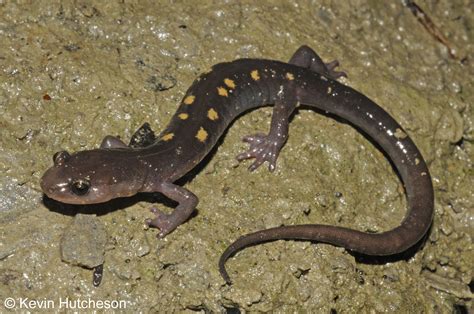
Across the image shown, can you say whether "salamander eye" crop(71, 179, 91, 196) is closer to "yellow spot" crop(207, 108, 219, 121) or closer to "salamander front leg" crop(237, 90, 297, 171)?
"yellow spot" crop(207, 108, 219, 121)

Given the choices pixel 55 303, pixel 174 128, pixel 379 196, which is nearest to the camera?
pixel 55 303

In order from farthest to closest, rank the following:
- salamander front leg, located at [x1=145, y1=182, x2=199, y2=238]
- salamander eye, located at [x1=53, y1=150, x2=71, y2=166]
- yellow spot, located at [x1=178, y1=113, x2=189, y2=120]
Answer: yellow spot, located at [x1=178, y1=113, x2=189, y2=120]
salamander front leg, located at [x1=145, y1=182, x2=199, y2=238]
salamander eye, located at [x1=53, y1=150, x2=71, y2=166]

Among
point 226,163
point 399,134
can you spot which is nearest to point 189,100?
point 226,163

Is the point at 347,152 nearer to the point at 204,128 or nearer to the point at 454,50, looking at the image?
the point at 204,128

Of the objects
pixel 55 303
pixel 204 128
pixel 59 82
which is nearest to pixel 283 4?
pixel 204 128

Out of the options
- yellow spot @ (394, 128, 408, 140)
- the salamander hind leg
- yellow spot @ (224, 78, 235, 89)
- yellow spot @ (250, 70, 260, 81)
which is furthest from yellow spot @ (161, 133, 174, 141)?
yellow spot @ (394, 128, 408, 140)

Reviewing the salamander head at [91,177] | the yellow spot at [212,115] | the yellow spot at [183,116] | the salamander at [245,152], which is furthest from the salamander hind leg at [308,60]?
the salamander head at [91,177]

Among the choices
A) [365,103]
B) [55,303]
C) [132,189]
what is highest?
[365,103]

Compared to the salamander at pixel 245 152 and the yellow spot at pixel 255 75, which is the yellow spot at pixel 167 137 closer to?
the salamander at pixel 245 152
